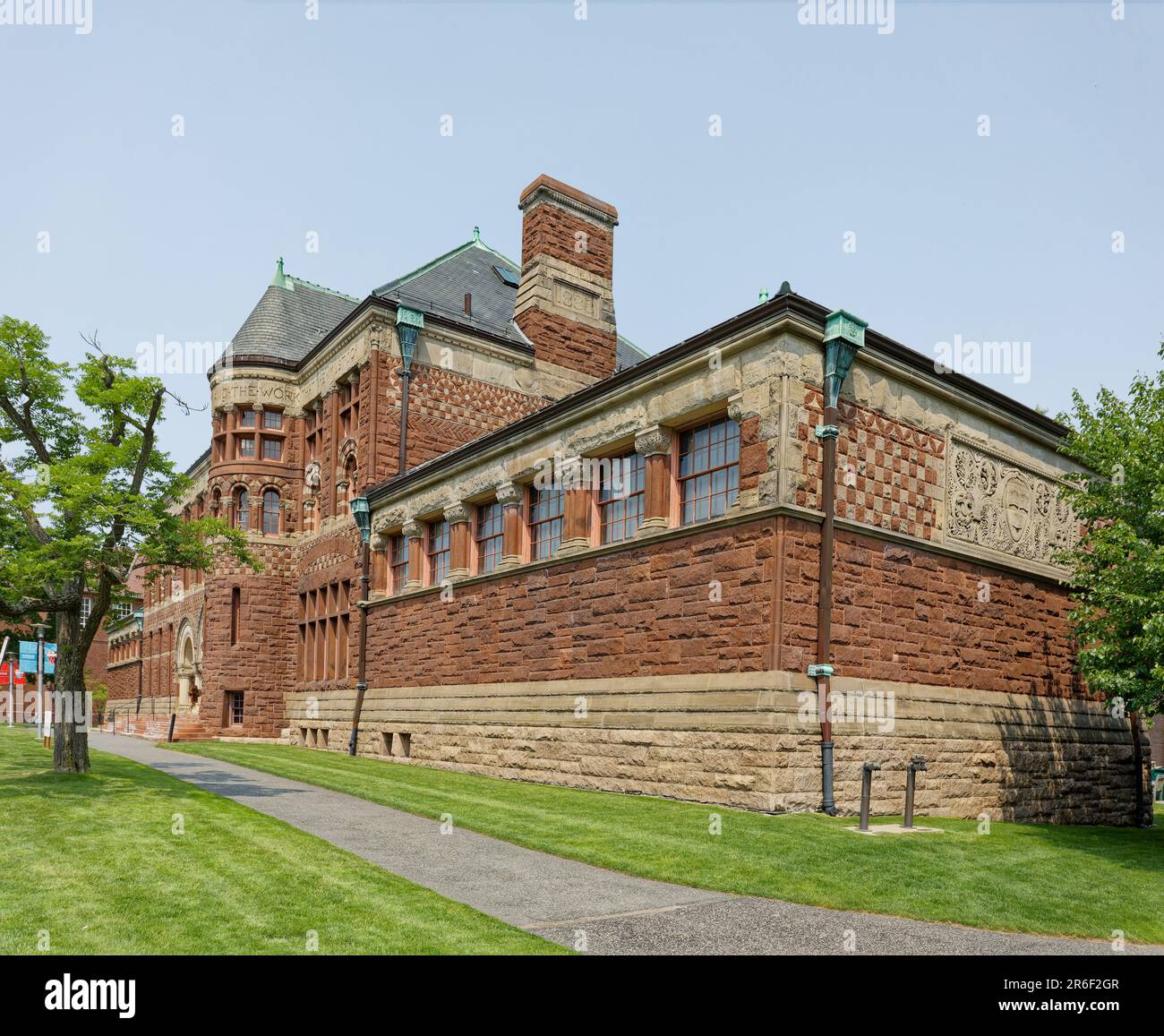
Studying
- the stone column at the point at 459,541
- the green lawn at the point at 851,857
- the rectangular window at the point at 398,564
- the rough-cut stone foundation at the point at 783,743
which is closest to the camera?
the green lawn at the point at 851,857

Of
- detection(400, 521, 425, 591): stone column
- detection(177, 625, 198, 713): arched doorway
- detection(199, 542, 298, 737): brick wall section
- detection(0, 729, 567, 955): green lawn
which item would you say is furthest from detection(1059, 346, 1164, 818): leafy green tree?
detection(177, 625, 198, 713): arched doorway

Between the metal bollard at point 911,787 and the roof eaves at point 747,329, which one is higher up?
the roof eaves at point 747,329

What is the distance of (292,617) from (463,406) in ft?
31.2

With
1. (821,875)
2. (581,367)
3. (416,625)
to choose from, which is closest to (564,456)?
(416,625)

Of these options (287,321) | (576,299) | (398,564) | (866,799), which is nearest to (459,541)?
(398,564)

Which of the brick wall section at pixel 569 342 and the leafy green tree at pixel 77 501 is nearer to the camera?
Answer: the leafy green tree at pixel 77 501

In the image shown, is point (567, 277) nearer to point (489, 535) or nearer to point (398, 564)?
point (398, 564)

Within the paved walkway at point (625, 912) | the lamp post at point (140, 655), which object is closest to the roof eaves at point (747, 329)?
the paved walkway at point (625, 912)

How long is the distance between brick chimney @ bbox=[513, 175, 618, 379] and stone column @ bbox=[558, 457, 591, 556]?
12020 mm

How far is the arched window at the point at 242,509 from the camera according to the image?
108ft

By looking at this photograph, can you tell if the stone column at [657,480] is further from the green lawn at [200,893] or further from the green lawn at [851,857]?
the green lawn at [200,893]

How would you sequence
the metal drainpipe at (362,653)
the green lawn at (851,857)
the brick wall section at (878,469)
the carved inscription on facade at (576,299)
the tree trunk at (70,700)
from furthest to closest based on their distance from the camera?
the carved inscription on facade at (576,299), the metal drainpipe at (362,653), the tree trunk at (70,700), the brick wall section at (878,469), the green lawn at (851,857)

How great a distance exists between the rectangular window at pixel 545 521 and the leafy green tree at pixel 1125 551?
8747mm

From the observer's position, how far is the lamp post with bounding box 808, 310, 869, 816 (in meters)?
13.6
